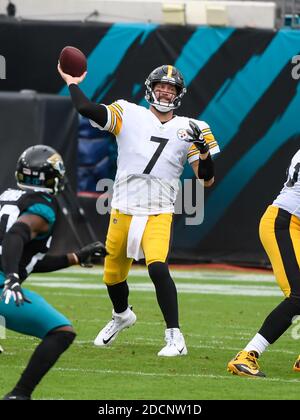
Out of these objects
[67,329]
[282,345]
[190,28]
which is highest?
[190,28]

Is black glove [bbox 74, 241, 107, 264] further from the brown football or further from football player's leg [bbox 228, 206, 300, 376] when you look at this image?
the brown football

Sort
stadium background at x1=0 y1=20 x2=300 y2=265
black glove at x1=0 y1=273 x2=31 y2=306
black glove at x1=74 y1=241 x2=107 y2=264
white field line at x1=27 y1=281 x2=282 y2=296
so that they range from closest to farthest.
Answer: black glove at x1=0 y1=273 x2=31 y2=306 → black glove at x1=74 y1=241 x2=107 y2=264 → white field line at x1=27 y1=281 x2=282 y2=296 → stadium background at x1=0 y1=20 x2=300 y2=265

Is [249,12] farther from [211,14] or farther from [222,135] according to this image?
[222,135]

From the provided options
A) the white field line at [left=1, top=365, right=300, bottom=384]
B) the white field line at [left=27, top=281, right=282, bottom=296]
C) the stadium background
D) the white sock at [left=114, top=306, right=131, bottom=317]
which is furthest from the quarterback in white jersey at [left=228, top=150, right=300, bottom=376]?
the stadium background

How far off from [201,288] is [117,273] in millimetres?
4555

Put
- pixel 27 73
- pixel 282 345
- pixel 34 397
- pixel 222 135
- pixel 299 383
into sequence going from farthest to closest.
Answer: pixel 27 73 < pixel 222 135 < pixel 282 345 < pixel 299 383 < pixel 34 397

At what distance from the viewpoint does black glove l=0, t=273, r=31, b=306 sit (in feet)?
17.3

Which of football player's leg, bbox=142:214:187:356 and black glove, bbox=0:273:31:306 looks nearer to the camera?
black glove, bbox=0:273:31:306

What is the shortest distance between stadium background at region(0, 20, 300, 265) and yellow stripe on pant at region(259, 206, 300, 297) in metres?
7.04

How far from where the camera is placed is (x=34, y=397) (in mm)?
5871

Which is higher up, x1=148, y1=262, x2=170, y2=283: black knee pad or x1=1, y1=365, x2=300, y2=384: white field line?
x1=148, y1=262, x2=170, y2=283: black knee pad
